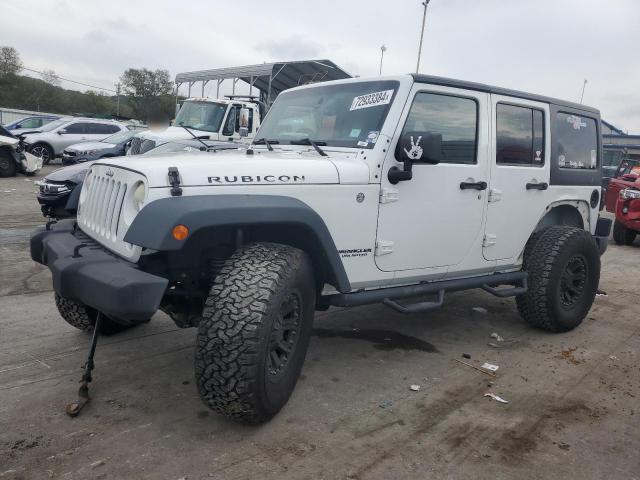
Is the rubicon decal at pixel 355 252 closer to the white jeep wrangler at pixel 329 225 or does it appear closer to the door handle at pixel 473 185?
the white jeep wrangler at pixel 329 225

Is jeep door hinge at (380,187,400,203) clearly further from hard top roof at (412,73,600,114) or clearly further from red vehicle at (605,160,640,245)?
red vehicle at (605,160,640,245)

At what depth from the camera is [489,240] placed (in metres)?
4.14

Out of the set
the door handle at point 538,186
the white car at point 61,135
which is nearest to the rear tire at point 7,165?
the white car at point 61,135

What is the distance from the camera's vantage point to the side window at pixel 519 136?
13.7 feet

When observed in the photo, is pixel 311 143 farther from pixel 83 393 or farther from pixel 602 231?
pixel 602 231

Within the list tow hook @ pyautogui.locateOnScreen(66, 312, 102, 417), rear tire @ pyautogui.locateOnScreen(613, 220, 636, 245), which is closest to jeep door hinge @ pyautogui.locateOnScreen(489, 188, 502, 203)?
tow hook @ pyautogui.locateOnScreen(66, 312, 102, 417)

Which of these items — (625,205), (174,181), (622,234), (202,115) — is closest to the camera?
(174,181)

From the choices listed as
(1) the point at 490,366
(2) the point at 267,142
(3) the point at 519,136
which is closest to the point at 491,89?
(3) the point at 519,136

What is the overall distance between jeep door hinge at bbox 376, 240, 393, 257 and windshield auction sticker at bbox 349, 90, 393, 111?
3.03ft

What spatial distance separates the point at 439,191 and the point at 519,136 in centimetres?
113

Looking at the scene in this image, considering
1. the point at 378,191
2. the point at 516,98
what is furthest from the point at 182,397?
the point at 516,98

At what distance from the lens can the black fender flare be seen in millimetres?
Answer: 2471

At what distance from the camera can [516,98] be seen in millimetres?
4309

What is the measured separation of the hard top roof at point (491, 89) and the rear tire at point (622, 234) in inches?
229
